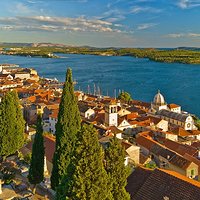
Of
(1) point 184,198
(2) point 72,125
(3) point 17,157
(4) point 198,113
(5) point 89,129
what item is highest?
(5) point 89,129

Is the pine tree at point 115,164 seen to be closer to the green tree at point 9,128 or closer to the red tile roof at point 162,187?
the red tile roof at point 162,187

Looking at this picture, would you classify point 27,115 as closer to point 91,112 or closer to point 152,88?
point 91,112

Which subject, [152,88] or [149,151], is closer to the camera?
[149,151]

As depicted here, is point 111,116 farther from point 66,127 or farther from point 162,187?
point 162,187

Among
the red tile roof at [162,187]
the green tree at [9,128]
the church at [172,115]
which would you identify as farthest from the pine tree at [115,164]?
the church at [172,115]

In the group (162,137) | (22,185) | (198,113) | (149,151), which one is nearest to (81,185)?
(22,185)


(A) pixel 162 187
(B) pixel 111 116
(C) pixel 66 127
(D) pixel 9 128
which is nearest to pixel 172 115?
(B) pixel 111 116

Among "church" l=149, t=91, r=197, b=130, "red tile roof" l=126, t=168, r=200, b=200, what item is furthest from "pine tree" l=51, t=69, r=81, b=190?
"church" l=149, t=91, r=197, b=130
